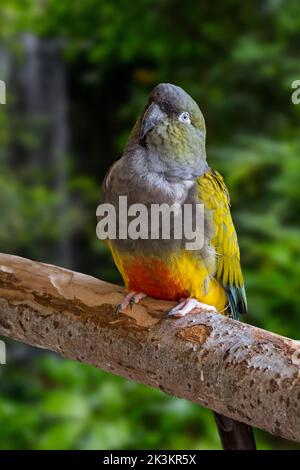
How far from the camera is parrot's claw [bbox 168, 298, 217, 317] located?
1100 mm

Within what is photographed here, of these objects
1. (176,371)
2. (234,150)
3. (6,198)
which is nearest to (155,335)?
(176,371)

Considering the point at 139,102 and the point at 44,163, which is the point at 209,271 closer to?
the point at 139,102

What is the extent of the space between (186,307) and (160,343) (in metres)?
0.09

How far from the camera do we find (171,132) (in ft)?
3.67

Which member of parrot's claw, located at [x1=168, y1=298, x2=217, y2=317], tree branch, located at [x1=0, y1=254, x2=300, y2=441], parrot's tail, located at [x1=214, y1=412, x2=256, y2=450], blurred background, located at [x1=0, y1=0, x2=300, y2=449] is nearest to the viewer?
tree branch, located at [x1=0, y1=254, x2=300, y2=441]

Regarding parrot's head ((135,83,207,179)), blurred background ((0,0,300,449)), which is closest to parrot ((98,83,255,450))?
parrot's head ((135,83,207,179))

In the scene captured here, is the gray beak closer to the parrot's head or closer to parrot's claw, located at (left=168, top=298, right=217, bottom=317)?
the parrot's head

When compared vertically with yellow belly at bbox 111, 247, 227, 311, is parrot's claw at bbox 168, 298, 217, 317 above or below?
below

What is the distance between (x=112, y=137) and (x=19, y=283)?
9.63 ft

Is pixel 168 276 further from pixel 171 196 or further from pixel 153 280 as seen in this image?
pixel 171 196

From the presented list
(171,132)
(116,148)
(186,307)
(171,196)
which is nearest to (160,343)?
(186,307)

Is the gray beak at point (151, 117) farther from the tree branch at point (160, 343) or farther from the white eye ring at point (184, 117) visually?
the tree branch at point (160, 343)

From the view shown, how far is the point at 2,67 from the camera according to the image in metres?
3.80

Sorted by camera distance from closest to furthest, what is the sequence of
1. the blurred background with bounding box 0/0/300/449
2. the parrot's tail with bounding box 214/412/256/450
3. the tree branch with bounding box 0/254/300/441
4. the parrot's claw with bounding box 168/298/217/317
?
the tree branch with bounding box 0/254/300/441, the parrot's claw with bounding box 168/298/217/317, the parrot's tail with bounding box 214/412/256/450, the blurred background with bounding box 0/0/300/449
